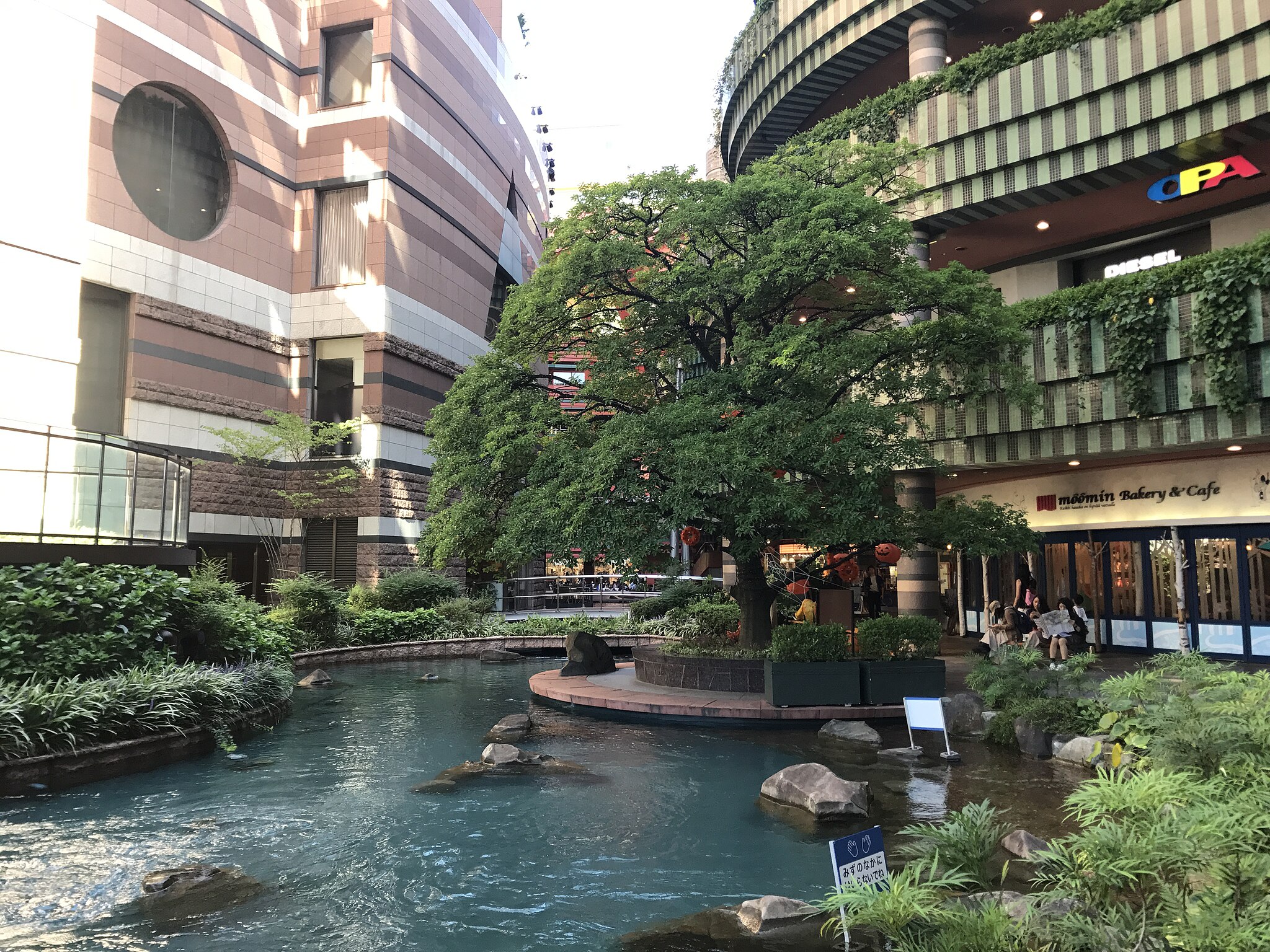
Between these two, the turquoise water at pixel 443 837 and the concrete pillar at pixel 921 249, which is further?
the concrete pillar at pixel 921 249

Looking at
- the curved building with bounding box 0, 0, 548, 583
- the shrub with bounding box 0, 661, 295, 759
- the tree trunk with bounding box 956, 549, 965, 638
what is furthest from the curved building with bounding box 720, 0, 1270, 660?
the shrub with bounding box 0, 661, 295, 759

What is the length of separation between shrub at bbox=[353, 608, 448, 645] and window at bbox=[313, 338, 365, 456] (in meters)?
6.44

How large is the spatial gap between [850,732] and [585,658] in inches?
282

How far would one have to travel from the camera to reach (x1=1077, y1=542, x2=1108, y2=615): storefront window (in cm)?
2034

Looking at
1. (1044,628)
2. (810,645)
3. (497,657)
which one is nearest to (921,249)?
(1044,628)

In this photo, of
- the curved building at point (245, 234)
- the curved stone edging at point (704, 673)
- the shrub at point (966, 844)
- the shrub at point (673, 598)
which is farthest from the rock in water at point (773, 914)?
the curved building at point (245, 234)

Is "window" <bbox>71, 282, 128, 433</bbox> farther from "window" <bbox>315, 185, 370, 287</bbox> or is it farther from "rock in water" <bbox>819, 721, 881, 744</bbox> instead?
"rock in water" <bbox>819, 721, 881, 744</bbox>

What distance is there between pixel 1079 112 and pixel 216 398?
2339cm

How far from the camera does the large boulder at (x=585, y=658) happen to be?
722 inches

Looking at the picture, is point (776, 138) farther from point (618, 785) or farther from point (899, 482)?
point (618, 785)

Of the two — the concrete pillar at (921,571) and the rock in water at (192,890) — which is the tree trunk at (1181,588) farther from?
the rock in water at (192,890)

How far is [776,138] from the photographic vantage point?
26.2m

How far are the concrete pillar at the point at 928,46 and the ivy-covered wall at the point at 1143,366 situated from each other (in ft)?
19.9

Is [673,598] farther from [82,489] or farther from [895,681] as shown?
[82,489]
